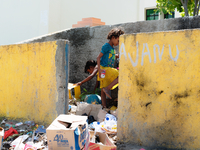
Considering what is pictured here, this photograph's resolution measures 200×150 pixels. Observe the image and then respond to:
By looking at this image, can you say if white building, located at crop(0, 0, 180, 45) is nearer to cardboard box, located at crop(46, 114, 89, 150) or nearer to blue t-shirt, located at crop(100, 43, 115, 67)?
blue t-shirt, located at crop(100, 43, 115, 67)

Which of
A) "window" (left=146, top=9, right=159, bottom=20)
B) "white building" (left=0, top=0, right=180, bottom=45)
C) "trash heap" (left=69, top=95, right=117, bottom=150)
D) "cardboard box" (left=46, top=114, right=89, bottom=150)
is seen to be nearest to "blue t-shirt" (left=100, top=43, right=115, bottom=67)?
"trash heap" (left=69, top=95, right=117, bottom=150)

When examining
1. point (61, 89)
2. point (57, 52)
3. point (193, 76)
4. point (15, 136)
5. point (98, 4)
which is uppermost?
point (98, 4)

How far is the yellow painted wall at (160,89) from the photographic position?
91.4 inches

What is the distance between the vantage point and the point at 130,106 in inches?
99.5

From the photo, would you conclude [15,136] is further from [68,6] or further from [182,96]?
Answer: [68,6]

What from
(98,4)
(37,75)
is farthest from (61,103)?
(98,4)

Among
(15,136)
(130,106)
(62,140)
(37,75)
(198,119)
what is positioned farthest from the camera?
(37,75)

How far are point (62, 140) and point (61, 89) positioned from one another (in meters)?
1.03

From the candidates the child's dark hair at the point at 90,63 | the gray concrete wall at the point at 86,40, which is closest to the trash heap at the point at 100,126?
the child's dark hair at the point at 90,63

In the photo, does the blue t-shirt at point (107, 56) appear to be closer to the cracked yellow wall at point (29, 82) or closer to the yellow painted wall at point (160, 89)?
the cracked yellow wall at point (29, 82)

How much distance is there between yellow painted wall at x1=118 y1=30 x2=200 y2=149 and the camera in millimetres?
2320

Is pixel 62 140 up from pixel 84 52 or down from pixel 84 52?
down

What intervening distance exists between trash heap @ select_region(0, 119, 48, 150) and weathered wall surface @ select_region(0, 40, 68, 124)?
138 millimetres

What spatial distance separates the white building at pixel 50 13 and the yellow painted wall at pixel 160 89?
23.5 ft
